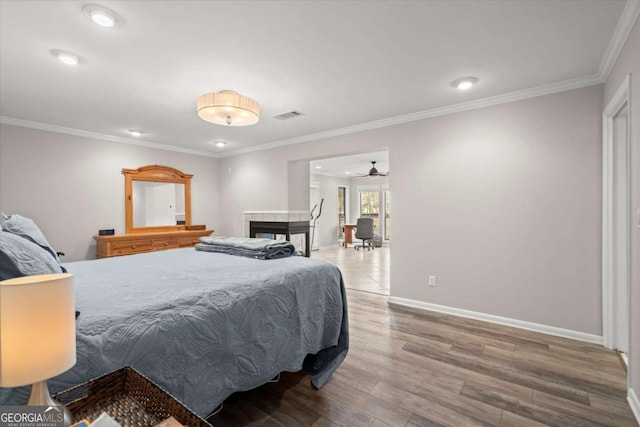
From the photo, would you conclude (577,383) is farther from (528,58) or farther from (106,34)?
(106,34)

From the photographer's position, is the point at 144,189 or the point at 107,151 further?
the point at 144,189

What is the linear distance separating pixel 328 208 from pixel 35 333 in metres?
9.26

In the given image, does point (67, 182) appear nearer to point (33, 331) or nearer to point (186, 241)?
point (186, 241)

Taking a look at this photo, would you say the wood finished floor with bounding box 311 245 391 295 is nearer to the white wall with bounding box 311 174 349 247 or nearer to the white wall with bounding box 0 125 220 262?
the white wall with bounding box 311 174 349 247

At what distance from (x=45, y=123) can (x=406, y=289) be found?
541 centimetres

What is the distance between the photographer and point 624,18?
1912mm

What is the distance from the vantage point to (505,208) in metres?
3.23

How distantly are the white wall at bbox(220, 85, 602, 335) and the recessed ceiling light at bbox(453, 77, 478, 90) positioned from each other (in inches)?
22.7

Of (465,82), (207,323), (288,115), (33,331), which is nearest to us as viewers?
(33,331)

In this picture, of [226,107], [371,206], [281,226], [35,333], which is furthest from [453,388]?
[371,206]

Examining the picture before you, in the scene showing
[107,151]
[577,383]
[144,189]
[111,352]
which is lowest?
[577,383]

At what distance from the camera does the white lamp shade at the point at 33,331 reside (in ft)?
2.34

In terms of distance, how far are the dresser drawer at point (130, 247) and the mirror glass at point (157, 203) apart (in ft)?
1.56

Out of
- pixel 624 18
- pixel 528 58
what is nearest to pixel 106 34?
pixel 528 58
